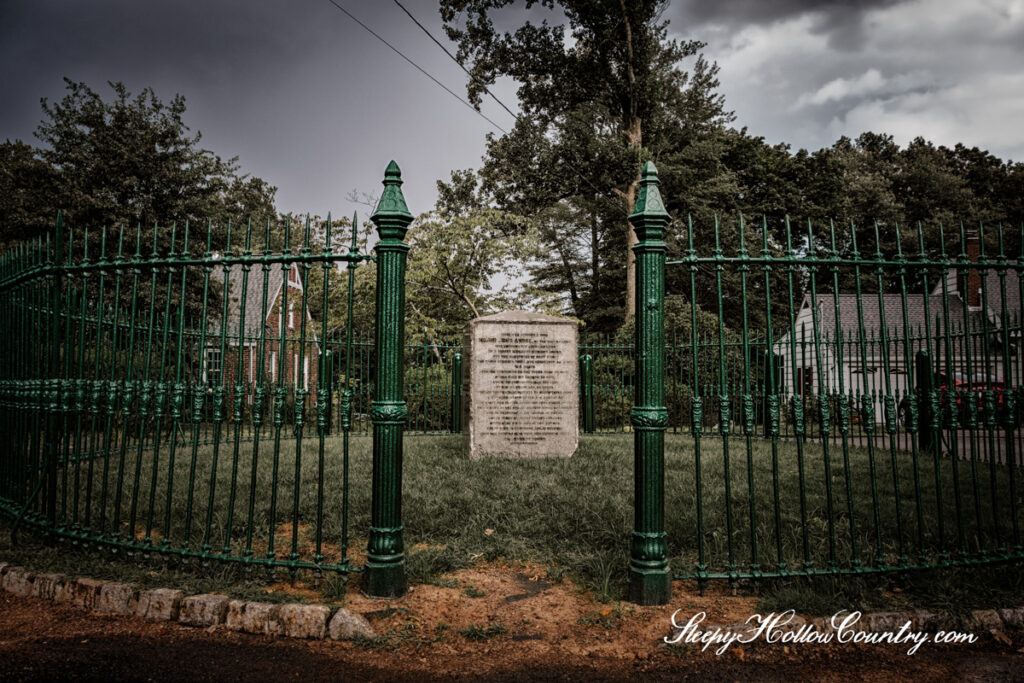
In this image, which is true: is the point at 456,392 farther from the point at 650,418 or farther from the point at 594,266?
the point at 594,266

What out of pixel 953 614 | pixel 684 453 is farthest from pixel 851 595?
pixel 684 453

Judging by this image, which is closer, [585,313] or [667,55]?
[667,55]

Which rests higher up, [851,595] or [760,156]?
[760,156]

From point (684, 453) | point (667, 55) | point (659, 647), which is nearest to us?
point (659, 647)

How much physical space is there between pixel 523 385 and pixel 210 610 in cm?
558

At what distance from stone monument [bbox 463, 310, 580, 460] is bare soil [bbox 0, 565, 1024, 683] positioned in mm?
4829

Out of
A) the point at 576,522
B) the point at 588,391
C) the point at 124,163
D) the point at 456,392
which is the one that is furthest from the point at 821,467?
the point at 124,163

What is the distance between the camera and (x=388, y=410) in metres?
3.33

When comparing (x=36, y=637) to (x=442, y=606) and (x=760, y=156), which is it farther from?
(x=760, y=156)

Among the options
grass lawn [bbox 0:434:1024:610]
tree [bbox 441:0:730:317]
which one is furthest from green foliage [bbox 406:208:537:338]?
grass lawn [bbox 0:434:1024:610]

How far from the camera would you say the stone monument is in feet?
26.6

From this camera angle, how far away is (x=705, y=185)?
24734 millimetres

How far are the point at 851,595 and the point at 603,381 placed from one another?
1209 centimetres

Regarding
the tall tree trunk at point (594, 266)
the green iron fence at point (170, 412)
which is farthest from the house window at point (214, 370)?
the tall tree trunk at point (594, 266)
